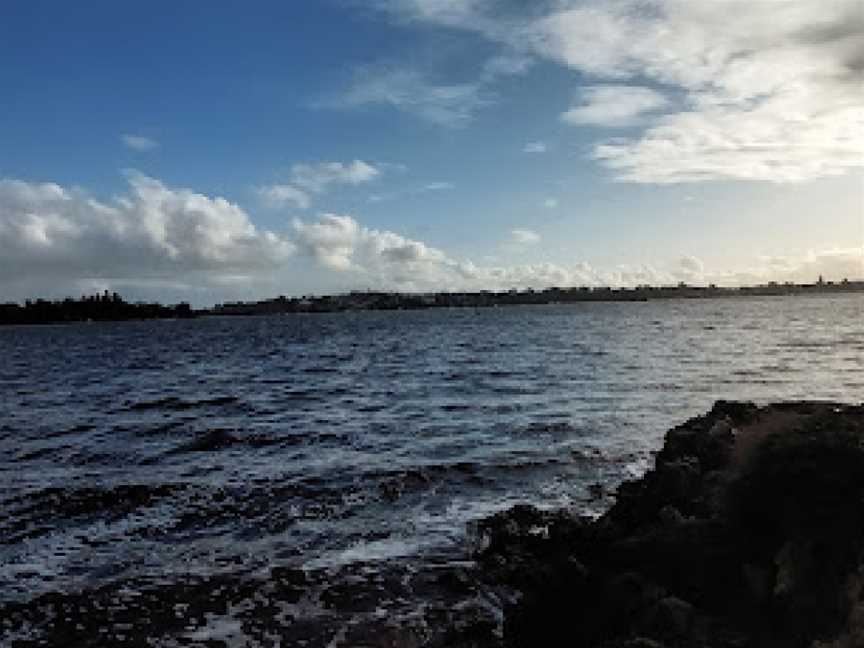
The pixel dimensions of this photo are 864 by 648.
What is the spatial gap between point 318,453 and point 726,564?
17912 mm

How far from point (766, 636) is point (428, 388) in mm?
37294

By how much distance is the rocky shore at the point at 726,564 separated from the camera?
8.48m

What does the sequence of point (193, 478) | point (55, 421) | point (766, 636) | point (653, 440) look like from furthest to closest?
point (55, 421)
point (653, 440)
point (193, 478)
point (766, 636)

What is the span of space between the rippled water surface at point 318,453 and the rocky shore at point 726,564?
4.08 m

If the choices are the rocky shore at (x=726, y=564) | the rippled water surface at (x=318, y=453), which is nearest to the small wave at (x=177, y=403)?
the rippled water surface at (x=318, y=453)

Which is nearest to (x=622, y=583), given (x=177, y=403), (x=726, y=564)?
(x=726, y=564)

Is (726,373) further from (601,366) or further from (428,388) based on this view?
(428,388)

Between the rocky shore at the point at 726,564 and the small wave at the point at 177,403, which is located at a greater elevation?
the rocky shore at the point at 726,564

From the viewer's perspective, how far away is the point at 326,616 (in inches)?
Answer: 491

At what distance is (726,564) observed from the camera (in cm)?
973

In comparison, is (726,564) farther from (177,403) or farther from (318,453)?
(177,403)

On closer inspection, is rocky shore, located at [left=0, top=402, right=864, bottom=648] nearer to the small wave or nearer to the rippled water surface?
the rippled water surface

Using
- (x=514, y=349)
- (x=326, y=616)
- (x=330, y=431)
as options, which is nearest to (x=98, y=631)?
(x=326, y=616)

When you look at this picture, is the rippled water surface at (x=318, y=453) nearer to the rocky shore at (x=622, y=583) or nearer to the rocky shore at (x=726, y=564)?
the rocky shore at (x=622, y=583)
